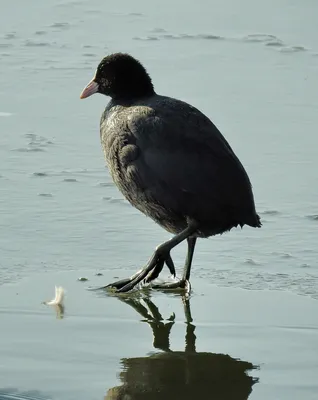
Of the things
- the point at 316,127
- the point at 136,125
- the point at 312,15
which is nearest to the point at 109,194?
the point at 136,125

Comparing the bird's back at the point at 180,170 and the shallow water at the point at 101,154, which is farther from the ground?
the bird's back at the point at 180,170

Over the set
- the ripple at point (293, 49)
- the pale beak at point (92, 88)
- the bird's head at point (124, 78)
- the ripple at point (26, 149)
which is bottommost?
the ripple at point (26, 149)

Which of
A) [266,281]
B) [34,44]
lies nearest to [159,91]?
[34,44]

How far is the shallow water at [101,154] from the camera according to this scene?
505 cm

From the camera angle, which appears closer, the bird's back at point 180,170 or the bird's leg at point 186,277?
the bird's back at point 180,170

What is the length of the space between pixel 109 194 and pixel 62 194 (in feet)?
0.91

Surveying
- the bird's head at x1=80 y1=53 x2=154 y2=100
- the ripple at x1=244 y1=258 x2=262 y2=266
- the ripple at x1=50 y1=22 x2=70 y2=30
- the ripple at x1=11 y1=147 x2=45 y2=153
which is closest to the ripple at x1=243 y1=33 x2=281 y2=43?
the ripple at x1=50 y1=22 x2=70 y2=30

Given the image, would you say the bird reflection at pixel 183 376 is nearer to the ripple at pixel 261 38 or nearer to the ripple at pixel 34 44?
the ripple at pixel 34 44

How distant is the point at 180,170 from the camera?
17.3 feet

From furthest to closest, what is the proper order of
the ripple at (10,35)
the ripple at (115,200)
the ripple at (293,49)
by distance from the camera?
the ripple at (10,35)
the ripple at (293,49)
the ripple at (115,200)

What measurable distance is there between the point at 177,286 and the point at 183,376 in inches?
47.3

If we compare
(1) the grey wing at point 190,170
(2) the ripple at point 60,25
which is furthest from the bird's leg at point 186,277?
(2) the ripple at point 60,25

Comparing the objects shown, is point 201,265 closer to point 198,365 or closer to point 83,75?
point 198,365

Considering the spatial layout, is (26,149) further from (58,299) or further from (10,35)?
(10,35)
